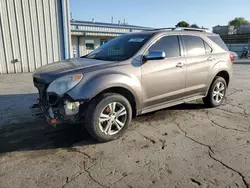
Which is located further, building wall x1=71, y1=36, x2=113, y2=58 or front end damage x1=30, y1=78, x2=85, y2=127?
building wall x1=71, y1=36, x2=113, y2=58

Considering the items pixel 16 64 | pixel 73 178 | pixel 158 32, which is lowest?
pixel 73 178

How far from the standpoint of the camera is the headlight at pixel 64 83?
303cm

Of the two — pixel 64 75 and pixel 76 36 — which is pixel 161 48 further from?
pixel 76 36

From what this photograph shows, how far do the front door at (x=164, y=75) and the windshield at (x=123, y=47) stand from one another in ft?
0.89

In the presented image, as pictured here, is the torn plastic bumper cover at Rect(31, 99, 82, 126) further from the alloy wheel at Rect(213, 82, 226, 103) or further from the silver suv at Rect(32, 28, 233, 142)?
the alloy wheel at Rect(213, 82, 226, 103)

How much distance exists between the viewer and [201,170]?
2643 millimetres

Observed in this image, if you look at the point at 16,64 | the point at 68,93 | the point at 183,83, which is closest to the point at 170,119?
the point at 183,83

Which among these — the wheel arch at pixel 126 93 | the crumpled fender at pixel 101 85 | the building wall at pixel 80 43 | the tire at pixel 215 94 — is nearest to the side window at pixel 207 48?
A: the tire at pixel 215 94

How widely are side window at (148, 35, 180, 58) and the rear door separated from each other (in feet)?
0.77

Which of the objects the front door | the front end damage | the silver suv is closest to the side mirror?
the silver suv

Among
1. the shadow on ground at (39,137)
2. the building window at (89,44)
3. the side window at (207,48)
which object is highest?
the building window at (89,44)

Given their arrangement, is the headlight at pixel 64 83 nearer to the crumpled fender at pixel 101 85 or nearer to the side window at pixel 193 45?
the crumpled fender at pixel 101 85

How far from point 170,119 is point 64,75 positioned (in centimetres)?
243

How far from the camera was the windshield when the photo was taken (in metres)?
3.78
